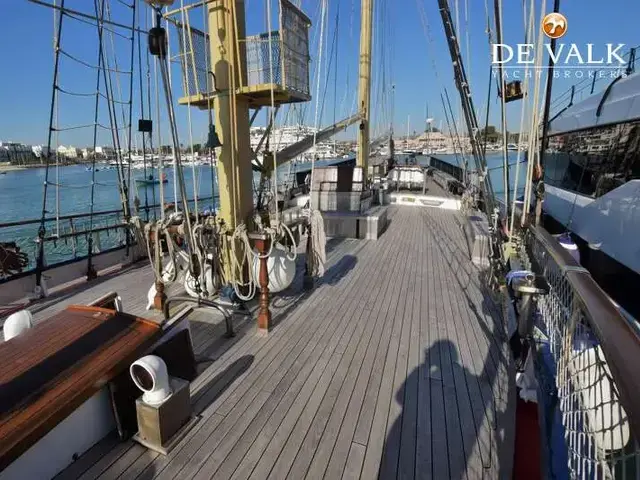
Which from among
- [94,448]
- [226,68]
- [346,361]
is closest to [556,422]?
[346,361]

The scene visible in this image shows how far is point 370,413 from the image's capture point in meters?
2.45

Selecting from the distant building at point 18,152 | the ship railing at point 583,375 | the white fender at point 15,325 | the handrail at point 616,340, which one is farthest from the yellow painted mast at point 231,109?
the distant building at point 18,152

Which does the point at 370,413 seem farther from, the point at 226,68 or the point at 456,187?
the point at 456,187

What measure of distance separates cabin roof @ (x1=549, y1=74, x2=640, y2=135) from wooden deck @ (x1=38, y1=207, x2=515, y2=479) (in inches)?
222

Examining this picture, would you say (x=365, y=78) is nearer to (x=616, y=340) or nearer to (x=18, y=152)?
(x=616, y=340)

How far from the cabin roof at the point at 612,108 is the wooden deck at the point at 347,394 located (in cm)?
565

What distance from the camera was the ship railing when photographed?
105cm

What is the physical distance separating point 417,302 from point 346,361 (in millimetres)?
1684

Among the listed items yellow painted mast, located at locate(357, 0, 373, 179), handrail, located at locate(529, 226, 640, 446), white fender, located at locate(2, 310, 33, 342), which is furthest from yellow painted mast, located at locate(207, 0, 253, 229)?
yellow painted mast, located at locate(357, 0, 373, 179)

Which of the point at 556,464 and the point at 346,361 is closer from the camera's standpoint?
the point at 556,464

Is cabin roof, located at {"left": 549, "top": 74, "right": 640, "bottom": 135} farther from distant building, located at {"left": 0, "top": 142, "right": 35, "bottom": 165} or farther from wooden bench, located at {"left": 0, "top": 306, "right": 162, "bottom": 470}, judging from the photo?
distant building, located at {"left": 0, "top": 142, "right": 35, "bottom": 165}

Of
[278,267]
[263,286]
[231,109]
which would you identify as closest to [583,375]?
[263,286]

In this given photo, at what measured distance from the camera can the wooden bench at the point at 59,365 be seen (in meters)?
1.60

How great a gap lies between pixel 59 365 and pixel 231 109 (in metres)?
2.91
